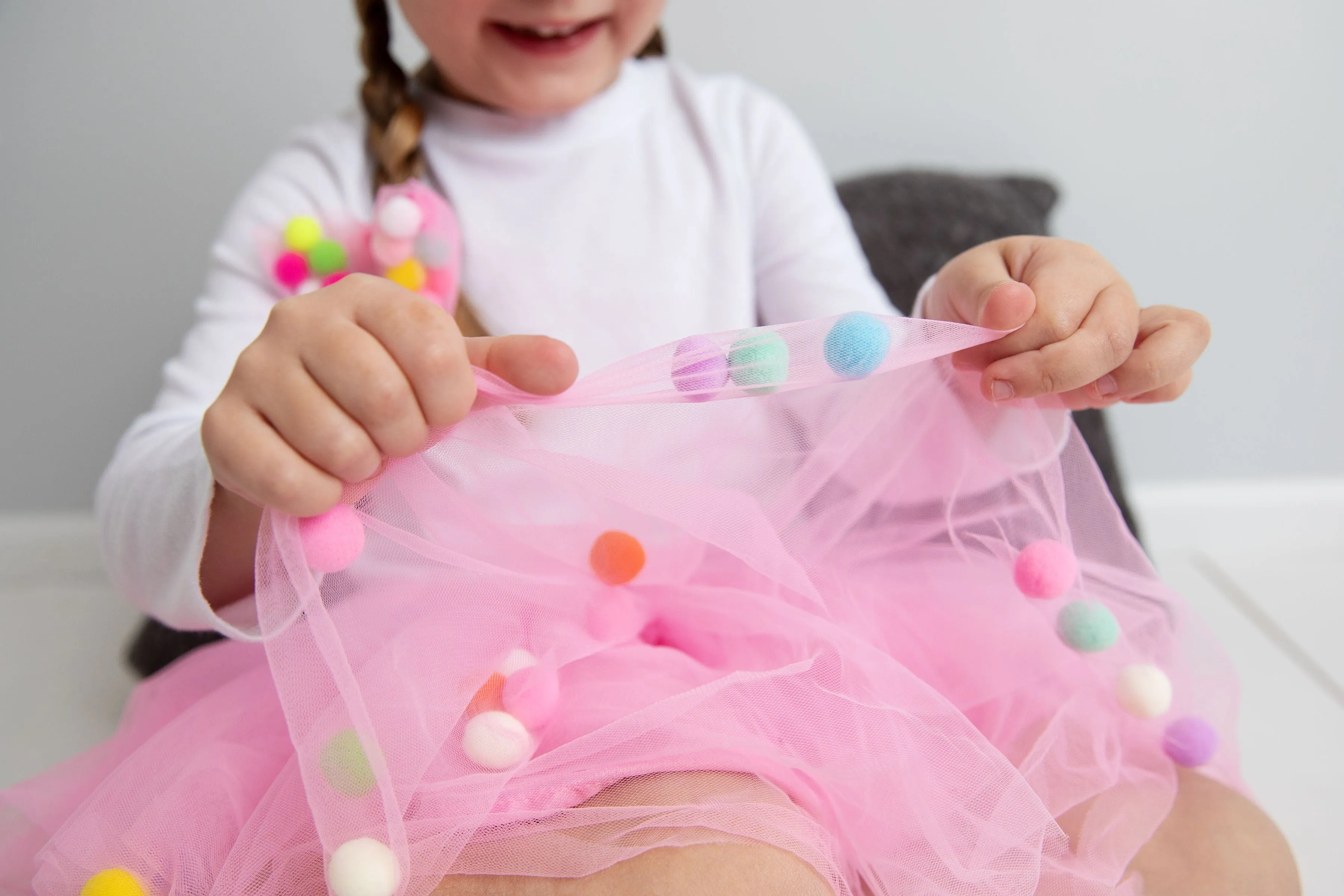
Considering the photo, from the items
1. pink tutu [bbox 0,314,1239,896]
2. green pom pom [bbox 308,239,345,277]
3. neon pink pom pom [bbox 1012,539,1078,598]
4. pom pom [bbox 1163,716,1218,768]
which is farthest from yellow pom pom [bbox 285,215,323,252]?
pom pom [bbox 1163,716,1218,768]

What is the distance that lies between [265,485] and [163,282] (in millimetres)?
686

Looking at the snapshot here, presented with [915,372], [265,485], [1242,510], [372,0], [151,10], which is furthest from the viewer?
[1242,510]

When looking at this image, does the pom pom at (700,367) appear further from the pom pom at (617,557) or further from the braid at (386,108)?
the braid at (386,108)

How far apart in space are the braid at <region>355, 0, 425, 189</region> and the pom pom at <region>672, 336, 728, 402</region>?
0.34 metres

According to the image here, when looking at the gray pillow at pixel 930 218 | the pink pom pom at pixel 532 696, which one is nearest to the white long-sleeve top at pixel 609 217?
the gray pillow at pixel 930 218

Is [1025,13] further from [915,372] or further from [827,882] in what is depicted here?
[827,882]

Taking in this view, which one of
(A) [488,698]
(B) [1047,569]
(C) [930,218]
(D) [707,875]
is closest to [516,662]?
(A) [488,698]

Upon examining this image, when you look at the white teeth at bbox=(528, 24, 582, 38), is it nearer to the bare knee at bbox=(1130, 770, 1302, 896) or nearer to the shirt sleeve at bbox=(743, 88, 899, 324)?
the shirt sleeve at bbox=(743, 88, 899, 324)

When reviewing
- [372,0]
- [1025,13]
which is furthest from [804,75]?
[372,0]

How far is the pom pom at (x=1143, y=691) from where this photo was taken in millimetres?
489

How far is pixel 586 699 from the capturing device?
1.47 feet

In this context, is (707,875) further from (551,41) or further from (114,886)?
(551,41)

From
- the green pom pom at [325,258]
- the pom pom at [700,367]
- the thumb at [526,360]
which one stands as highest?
the thumb at [526,360]

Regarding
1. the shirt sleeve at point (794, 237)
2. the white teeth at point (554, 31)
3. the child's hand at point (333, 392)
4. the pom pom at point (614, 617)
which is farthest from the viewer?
the shirt sleeve at point (794, 237)
